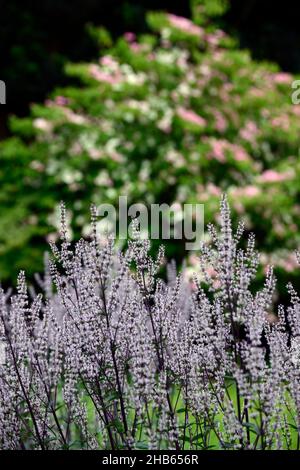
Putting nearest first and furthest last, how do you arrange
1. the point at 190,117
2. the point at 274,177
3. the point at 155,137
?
the point at 274,177 → the point at 190,117 → the point at 155,137

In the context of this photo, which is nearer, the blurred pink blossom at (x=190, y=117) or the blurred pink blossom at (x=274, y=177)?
the blurred pink blossom at (x=274, y=177)

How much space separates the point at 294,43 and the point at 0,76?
6418mm

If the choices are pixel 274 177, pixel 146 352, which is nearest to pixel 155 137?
pixel 274 177

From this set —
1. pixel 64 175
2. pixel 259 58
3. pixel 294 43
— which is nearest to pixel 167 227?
pixel 64 175

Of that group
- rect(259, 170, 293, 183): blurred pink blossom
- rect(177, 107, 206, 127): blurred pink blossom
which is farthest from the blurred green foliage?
rect(259, 170, 293, 183): blurred pink blossom

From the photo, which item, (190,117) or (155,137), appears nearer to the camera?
(190,117)

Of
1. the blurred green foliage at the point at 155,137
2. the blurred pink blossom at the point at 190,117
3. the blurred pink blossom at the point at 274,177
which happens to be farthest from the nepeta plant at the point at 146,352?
the blurred pink blossom at the point at 190,117

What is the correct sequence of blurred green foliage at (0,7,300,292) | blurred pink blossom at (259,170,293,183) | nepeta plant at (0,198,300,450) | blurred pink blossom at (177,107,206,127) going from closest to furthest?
nepeta plant at (0,198,300,450)
blurred pink blossom at (259,170,293,183)
blurred pink blossom at (177,107,206,127)
blurred green foliage at (0,7,300,292)

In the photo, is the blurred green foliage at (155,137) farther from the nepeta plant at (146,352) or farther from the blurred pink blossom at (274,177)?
the nepeta plant at (146,352)

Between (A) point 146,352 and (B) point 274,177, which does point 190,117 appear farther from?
(A) point 146,352

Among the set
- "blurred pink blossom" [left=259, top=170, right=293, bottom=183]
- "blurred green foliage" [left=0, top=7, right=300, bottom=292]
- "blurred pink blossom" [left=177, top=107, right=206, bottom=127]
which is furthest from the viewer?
"blurred green foliage" [left=0, top=7, right=300, bottom=292]

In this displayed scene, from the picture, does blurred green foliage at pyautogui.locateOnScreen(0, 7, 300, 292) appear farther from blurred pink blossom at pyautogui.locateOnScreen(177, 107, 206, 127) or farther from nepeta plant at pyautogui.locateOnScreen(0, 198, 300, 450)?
nepeta plant at pyautogui.locateOnScreen(0, 198, 300, 450)

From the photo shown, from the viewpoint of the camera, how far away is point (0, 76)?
1349 cm
